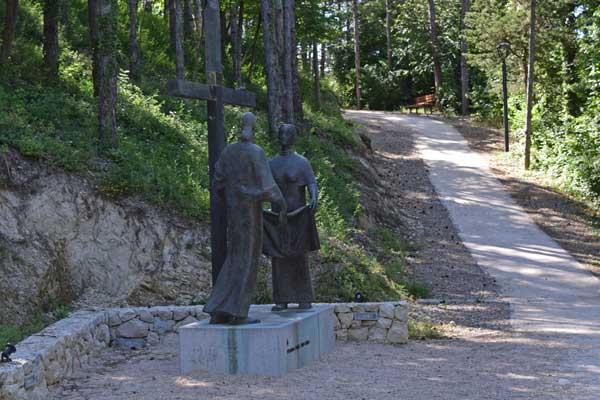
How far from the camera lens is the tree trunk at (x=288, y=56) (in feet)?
69.1

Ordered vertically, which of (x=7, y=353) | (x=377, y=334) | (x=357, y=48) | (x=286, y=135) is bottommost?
(x=377, y=334)

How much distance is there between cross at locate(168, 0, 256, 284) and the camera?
8555 mm

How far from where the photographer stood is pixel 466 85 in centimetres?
3969

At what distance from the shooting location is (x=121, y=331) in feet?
31.9

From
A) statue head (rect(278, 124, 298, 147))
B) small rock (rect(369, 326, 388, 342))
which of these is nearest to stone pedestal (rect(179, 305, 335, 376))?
statue head (rect(278, 124, 298, 147))

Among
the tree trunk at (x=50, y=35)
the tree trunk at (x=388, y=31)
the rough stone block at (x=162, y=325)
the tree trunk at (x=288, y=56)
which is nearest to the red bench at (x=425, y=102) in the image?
the tree trunk at (x=388, y=31)

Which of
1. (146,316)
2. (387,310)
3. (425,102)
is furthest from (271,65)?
(425,102)

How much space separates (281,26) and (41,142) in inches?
390

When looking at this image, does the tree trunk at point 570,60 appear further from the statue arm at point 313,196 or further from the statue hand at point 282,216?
the statue hand at point 282,216

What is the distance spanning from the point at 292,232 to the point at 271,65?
10991 mm

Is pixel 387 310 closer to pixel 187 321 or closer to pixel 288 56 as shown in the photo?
pixel 187 321

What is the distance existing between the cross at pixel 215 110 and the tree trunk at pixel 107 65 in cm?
482

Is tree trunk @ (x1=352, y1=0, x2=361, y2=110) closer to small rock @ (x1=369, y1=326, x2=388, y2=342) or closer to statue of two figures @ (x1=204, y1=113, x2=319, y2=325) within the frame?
small rock @ (x1=369, y1=326, x2=388, y2=342)

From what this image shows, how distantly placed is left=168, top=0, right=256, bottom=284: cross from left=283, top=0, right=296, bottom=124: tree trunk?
12035 millimetres
